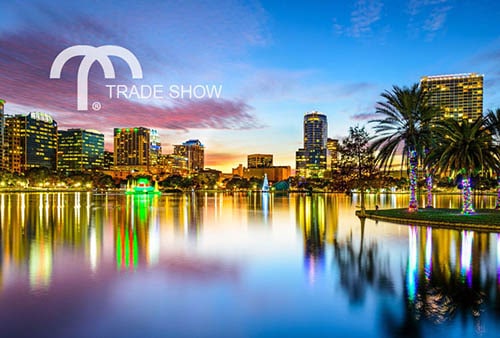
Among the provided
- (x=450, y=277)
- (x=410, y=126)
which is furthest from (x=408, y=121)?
(x=450, y=277)

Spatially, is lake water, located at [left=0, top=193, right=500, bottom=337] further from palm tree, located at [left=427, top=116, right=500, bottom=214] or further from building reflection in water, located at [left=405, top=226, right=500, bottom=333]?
palm tree, located at [left=427, top=116, right=500, bottom=214]

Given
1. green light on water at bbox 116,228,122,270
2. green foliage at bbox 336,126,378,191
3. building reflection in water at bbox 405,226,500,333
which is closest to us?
building reflection in water at bbox 405,226,500,333

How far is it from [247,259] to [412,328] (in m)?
9.74

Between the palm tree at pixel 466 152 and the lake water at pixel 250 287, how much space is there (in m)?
10.7

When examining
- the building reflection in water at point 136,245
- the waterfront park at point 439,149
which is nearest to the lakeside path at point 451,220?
the waterfront park at point 439,149

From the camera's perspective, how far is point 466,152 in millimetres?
33219

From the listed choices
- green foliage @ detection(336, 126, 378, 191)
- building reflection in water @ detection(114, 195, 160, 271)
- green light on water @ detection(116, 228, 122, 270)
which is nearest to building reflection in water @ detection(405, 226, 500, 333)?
building reflection in water @ detection(114, 195, 160, 271)

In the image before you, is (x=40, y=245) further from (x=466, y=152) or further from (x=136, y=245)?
(x=466, y=152)

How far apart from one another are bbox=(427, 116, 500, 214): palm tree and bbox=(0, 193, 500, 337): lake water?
35.0 feet

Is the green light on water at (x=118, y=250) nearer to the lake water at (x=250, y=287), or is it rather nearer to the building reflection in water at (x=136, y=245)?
the building reflection in water at (x=136, y=245)

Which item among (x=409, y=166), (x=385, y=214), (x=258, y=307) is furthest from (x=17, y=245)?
(x=409, y=166)

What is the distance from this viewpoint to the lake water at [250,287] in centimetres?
982

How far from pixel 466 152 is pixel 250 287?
26.5 meters

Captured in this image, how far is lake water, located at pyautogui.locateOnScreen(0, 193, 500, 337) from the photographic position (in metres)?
9.82
